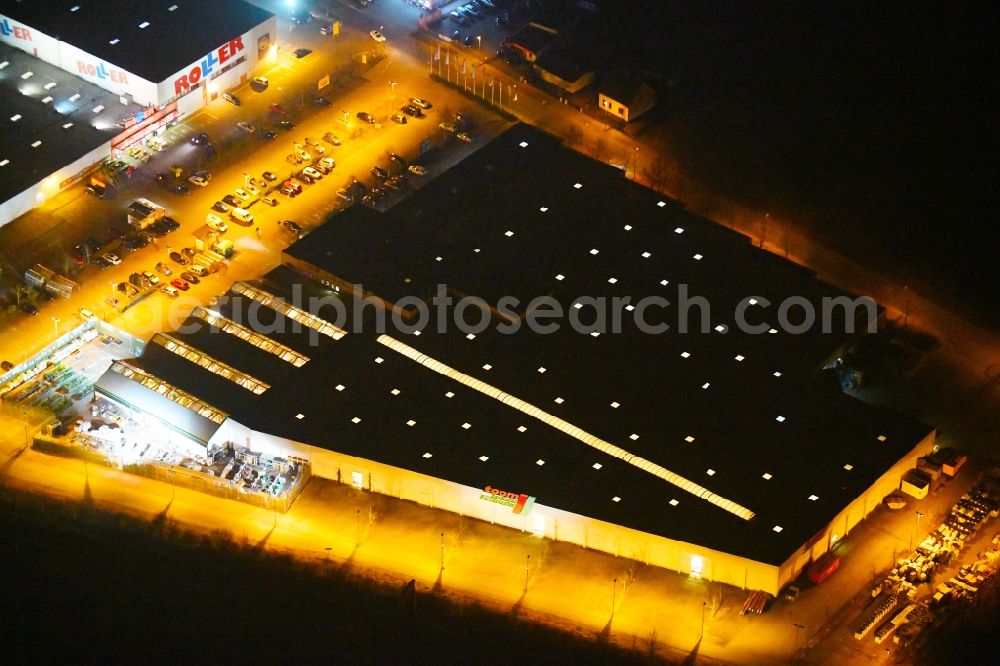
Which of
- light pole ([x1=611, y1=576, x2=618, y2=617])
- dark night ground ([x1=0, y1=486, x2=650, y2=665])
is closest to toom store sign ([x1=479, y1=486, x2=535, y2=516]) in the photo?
light pole ([x1=611, y1=576, x2=618, y2=617])

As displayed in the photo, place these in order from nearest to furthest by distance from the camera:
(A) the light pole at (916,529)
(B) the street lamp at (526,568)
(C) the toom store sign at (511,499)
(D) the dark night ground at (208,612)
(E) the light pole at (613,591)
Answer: (D) the dark night ground at (208,612) < (E) the light pole at (613,591) < (B) the street lamp at (526,568) < (C) the toom store sign at (511,499) < (A) the light pole at (916,529)

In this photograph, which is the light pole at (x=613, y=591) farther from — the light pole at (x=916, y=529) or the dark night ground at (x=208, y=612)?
the light pole at (x=916, y=529)

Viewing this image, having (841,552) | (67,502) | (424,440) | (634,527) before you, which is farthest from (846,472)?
(67,502)

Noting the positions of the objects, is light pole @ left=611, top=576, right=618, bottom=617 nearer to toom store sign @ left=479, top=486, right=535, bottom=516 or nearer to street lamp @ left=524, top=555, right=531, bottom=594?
street lamp @ left=524, top=555, right=531, bottom=594

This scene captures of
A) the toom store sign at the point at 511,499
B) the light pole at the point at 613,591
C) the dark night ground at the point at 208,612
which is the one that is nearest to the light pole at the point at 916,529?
the light pole at the point at 613,591

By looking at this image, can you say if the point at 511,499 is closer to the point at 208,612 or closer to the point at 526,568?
the point at 526,568

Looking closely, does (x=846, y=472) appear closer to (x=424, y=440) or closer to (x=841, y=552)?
(x=841, y=552)

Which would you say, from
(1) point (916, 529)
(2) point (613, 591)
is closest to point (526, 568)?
(2) point (613, 591)
